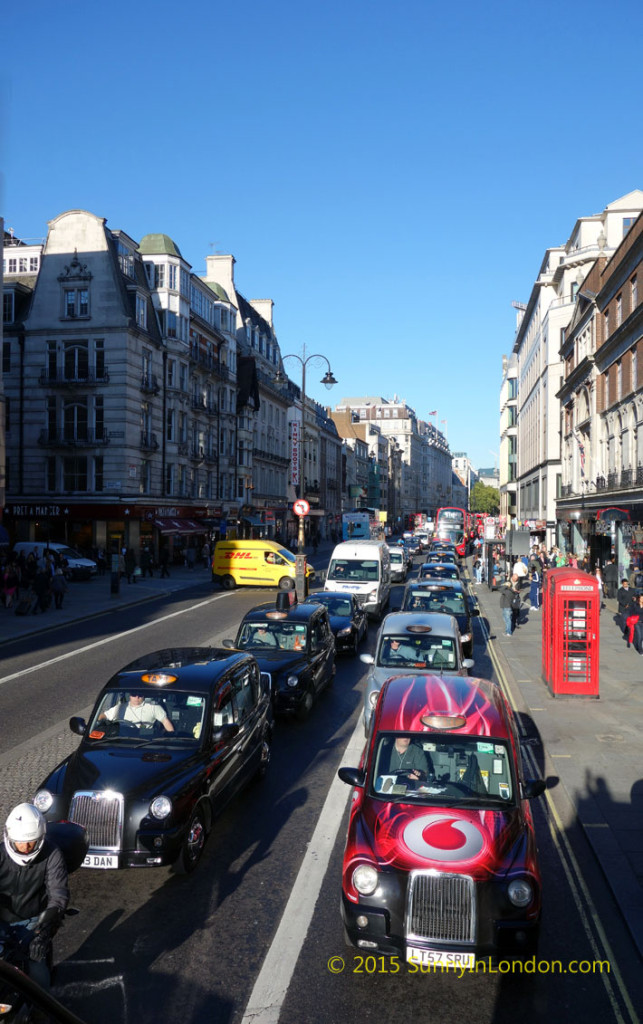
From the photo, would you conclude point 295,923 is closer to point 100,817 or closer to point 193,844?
point 193,844

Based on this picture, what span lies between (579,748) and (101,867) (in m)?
7.21

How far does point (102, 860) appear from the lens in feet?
22.0

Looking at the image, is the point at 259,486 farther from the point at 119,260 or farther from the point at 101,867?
the point at 101,867

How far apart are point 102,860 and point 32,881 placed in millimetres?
2032

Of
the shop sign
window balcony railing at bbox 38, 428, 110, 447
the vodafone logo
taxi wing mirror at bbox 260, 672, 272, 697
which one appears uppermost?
the shop sign

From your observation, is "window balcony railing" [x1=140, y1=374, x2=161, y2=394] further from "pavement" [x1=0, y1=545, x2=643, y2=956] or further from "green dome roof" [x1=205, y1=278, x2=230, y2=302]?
"pavement" [x1=0, y1=545, x2=643, y2=956]

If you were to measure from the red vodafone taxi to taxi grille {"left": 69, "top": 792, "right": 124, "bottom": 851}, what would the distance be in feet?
6.61

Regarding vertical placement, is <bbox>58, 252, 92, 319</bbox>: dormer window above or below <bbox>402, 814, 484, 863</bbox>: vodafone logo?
above

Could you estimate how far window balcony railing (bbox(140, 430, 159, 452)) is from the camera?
46469 millimetres

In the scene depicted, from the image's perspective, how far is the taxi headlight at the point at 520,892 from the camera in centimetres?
555

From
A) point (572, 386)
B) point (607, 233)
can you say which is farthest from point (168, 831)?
point (607, 233)

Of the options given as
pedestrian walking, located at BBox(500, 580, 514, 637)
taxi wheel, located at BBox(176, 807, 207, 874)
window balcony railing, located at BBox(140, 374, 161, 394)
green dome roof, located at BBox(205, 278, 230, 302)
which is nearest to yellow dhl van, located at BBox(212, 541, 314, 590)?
window balcony railing, located at BBox(140, 374, 161, 394)

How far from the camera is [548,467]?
5347 centimetres

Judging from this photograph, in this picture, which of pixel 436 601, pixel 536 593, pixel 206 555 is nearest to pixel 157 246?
pixel 206 555
